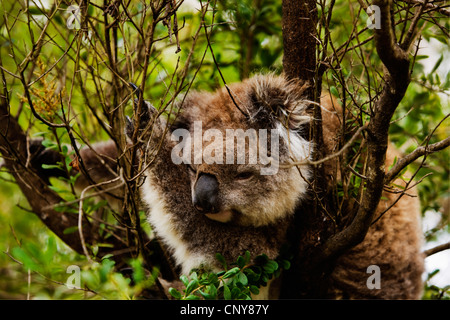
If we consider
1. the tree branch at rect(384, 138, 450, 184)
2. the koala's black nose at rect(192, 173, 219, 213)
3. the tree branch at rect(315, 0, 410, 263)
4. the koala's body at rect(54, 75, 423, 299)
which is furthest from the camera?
the koala's body at rect(54, 75, 423, 299)

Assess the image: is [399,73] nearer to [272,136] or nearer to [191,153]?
[272,136]

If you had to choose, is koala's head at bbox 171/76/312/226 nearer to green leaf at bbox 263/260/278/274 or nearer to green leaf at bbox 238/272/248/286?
green leaf at bbox 263/260/278/274

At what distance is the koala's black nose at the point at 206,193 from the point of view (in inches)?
90.1

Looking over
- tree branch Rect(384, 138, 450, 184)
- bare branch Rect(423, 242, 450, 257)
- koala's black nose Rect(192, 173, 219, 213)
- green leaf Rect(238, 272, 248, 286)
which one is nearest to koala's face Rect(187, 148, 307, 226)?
koala's black nose Rect(192, 173, 219, 213)

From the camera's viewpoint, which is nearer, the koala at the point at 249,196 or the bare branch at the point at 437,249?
the koala at the point at 249,196

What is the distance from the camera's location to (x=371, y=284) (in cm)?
289

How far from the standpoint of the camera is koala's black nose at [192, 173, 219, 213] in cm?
229

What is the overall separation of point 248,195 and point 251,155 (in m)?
0.22

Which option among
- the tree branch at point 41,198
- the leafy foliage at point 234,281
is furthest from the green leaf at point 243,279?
the tree branch at point 41,198

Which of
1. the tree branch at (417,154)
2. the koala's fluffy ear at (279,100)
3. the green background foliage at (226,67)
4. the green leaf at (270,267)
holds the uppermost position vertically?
the green background foliage at (226,67)

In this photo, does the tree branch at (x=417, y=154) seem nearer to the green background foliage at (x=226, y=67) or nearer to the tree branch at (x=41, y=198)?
the green background foliage at (x=226, y=67)

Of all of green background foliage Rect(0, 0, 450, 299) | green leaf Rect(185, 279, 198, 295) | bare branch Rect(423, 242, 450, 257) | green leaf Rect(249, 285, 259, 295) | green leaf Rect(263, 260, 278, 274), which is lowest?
green leaf Rect(249, 285, 259, 295)

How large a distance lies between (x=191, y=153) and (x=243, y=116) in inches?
15.0

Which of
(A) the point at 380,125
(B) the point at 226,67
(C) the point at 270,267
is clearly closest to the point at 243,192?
(C) the point at 270,267
